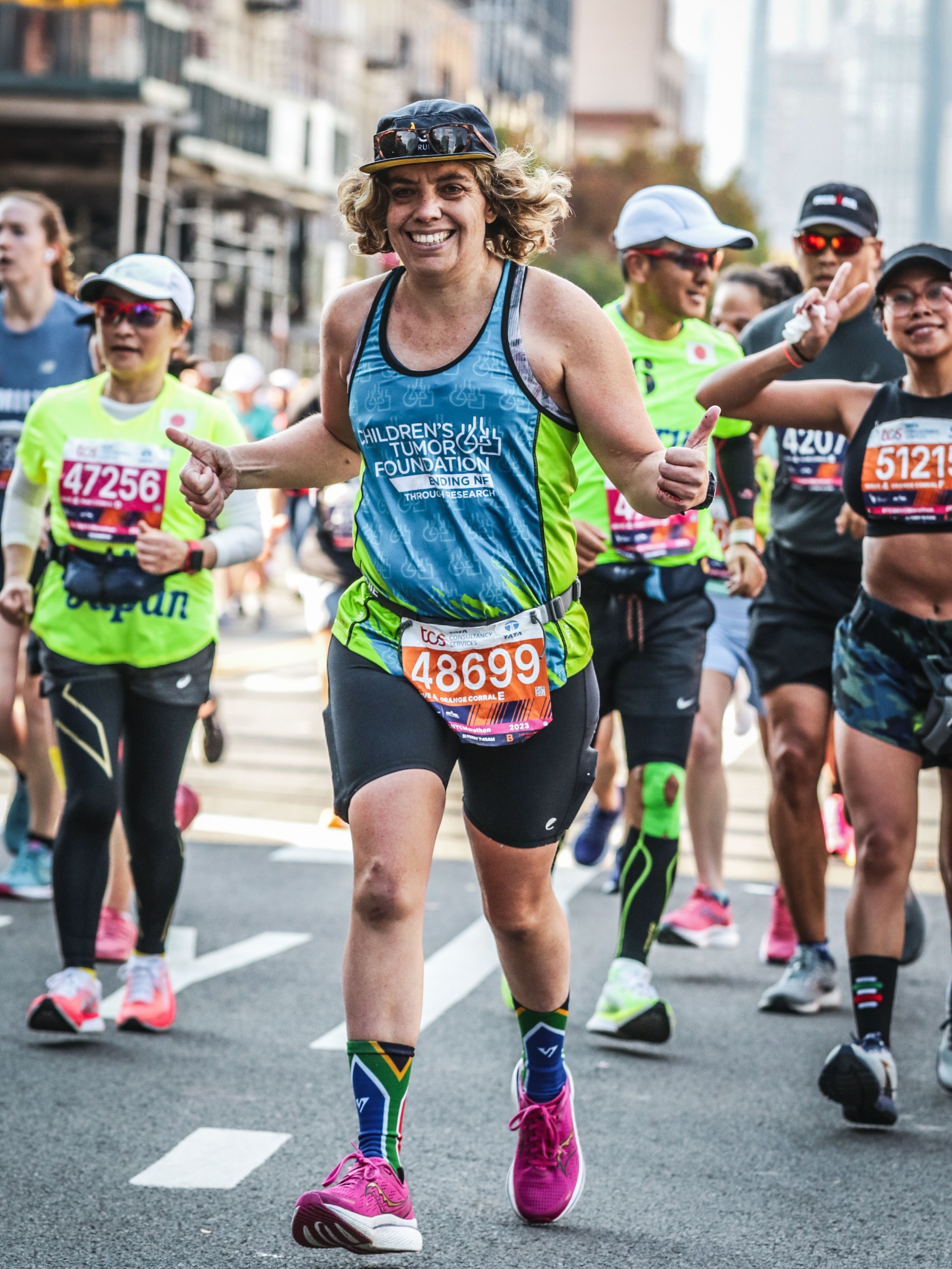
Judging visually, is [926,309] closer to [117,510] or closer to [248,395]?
[117,510]

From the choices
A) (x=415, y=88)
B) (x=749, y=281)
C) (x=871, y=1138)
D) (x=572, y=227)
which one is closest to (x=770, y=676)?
(x=871, y=1138)

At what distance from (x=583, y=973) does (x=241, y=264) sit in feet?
137

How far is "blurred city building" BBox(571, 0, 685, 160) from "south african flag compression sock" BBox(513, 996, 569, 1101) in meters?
136

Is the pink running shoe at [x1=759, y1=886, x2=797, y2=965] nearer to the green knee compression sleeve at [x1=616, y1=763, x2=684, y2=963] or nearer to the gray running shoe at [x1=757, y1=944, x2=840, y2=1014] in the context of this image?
the gray running shoe at [x1=757, y1=944, x2=840, y2=1014]

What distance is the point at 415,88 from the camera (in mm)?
70188

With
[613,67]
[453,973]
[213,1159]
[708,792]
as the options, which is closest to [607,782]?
[708,792]

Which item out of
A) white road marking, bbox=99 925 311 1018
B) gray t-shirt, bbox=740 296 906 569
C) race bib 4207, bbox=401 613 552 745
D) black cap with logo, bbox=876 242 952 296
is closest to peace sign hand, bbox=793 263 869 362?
black cap with logo, bbox=876 242 952 296

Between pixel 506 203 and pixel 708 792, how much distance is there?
141 inches

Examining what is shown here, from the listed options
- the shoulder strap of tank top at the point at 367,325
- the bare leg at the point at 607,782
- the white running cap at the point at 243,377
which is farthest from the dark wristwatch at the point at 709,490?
the white running cap at the point at 243,377

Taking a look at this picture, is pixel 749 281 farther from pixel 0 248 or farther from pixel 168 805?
pixel 168 805

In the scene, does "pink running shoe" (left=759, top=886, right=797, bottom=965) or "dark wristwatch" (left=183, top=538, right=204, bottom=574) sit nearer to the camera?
"dark wristwatch" (left=183, top=538, right=204, bottom=574)

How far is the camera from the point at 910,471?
4.93 metres

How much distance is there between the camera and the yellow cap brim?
12.3 feet

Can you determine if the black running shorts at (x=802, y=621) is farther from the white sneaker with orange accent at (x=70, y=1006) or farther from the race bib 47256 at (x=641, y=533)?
the white sneaker with orange accent at (x=70, y=1006)
